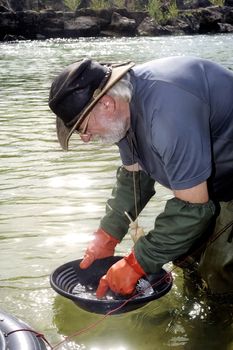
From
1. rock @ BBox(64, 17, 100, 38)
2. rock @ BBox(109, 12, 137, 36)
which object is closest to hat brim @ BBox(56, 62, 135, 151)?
rock @ BBox(64, 17, 100, 38)

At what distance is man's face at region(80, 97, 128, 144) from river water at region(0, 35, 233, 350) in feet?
4.33

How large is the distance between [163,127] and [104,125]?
34cm

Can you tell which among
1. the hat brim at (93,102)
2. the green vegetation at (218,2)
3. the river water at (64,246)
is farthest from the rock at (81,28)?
the hat brim at (93,102)

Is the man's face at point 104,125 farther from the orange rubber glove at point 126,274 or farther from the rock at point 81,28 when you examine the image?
A: the rock at point 81,28

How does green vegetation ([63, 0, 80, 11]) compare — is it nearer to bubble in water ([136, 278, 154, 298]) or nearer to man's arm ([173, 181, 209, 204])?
bubble in water ([136, 278, 154, 298])

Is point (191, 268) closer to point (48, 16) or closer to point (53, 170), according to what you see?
point (53, 170)

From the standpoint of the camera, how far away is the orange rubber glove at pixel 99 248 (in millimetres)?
3623

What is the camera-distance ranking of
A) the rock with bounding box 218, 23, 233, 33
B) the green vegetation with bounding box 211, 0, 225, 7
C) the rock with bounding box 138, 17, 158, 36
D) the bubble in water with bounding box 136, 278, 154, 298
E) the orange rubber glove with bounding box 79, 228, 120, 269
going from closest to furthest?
the bubble in water with bounding box 136, 278, 154, 298 → the orange rubber glove with bounding box 79, 228, 120, 269 → the rock with bounding box 138, 17, 158, 36 → the rock with bounding box 218, 23, 233, 33 → the green vegetation with bounding box 211, 0, 225, 7

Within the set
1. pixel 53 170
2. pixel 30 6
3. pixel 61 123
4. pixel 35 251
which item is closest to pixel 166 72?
pixel 61 123

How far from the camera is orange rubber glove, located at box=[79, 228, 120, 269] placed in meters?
3.62

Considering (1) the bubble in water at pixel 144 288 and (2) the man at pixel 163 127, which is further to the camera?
(1) the bubble in water at pixel 144 288

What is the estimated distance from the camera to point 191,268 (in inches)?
152

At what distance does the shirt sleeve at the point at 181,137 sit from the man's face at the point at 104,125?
21 cm

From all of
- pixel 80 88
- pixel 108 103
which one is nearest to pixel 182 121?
pixel 108 103
